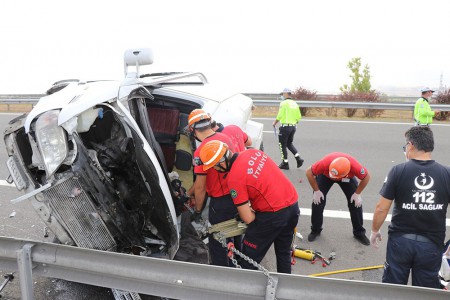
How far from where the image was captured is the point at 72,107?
283cm

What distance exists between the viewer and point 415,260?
2881mm

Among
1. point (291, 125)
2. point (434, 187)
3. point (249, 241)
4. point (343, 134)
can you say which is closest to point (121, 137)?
point (249, 241)

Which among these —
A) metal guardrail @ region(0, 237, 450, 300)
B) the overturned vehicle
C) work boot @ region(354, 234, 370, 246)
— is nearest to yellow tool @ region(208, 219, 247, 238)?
the overturned vehicle

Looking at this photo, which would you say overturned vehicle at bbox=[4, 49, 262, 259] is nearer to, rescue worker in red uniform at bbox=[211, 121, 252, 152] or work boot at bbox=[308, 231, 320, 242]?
rescue worker in red uniform at bbox=[211, 121, 252, 152]

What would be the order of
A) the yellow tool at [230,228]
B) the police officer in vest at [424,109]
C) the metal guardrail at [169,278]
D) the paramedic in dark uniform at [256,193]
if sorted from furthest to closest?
the police officer in vest at [424,109]
the yellow tool at [230,228]
the paramedic in dark uniform at [256,193]
the metal guardrail at [169,278]

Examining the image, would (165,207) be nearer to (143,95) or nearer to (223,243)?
(223,243)

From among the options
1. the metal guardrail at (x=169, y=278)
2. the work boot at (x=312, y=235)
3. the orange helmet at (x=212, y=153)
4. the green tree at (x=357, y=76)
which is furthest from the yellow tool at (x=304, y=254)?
the green tree at (x=357, y=76)

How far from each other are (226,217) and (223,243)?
0.31 m

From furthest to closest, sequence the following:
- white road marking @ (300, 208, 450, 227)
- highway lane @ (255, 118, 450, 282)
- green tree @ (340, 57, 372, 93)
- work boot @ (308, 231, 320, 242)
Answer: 1. green tree @ (340, 57, 372, 93)
2. white road marking @ (300, 208, 450, 227)
3. work boot @ (308, 231, 320, 242)
4. highway lane @ (255, 118, 450, 282)

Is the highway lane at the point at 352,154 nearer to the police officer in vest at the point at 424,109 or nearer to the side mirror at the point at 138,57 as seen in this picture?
the police officer in vest at the point at 424,109

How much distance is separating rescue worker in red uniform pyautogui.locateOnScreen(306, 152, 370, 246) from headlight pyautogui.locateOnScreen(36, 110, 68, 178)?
2665mm

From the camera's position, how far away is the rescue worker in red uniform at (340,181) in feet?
13.6

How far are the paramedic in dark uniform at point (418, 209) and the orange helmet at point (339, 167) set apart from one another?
113 cm

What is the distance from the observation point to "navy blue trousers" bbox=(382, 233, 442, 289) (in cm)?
284
